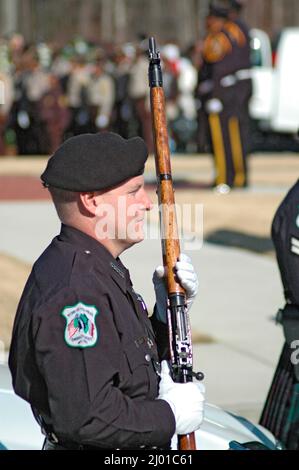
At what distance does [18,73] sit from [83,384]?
1962 cm

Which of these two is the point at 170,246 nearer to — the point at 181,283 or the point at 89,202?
the point at 181,283

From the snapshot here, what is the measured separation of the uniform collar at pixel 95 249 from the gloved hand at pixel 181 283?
0.17 meters

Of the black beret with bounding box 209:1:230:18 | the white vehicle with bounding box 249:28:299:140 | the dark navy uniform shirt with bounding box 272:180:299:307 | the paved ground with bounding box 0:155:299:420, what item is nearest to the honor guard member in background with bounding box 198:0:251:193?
the black beret with bounding box 209:1:230:18

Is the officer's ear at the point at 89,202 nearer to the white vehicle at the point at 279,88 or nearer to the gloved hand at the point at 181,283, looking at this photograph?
the gloved hand at the point at 181,283

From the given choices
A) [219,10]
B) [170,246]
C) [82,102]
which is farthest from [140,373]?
[82,102]

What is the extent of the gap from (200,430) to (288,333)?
721 millimetres

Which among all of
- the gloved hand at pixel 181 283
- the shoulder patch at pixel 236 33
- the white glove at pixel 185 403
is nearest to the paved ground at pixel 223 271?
the shoulder patch at pixel 236 33

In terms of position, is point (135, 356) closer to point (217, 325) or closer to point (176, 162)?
point (217, 325)

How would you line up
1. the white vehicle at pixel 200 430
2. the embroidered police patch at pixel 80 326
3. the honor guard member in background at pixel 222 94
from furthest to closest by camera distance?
the honor guard member in background at pixel 222 94 < the white vehicle at pixel 200 430 < the embroidered police patch at pixel 80 326

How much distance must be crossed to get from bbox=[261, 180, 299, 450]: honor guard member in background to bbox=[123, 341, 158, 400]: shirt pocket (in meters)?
1.48

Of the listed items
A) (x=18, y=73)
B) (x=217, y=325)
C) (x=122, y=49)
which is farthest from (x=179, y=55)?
(x=217, y=325)

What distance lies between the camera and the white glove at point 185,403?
301 cm

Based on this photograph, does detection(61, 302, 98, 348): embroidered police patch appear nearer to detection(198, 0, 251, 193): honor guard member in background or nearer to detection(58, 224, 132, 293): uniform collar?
detection(58, 224, 132, 293): uniform collar

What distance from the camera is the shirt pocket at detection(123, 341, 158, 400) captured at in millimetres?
3029
